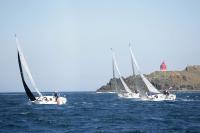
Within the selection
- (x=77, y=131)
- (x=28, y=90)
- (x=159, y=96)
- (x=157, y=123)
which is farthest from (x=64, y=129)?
(x=159, y=96)

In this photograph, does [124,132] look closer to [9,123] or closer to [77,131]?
[77,131]

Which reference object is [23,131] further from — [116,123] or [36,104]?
[36,104]

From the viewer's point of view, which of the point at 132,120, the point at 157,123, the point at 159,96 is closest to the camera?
the point at 157,123

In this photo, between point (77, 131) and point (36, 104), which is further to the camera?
point (36, 104)

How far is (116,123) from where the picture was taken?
181ft

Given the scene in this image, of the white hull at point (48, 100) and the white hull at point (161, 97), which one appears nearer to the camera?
the white hull at point (48, 100)

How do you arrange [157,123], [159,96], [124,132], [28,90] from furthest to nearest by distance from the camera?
1. [159,96]
2. [28,90]
3. [157,123]
4. [124,132]

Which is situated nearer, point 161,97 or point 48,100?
point 48,100

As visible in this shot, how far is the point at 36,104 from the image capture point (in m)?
94.8

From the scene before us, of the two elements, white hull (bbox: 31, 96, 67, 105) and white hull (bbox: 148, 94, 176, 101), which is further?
white hull (bbox: 148, 94, 176, 101)

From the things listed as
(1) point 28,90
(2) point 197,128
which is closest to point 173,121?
(2) point 197,128

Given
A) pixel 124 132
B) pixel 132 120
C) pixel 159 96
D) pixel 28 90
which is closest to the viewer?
pixel 124 132

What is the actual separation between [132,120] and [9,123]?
13851mm

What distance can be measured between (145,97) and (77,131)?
259 feet
